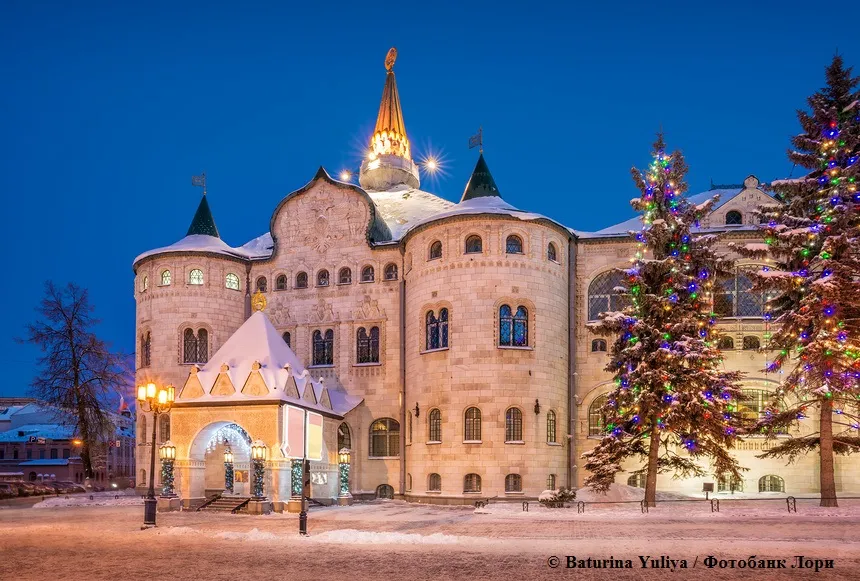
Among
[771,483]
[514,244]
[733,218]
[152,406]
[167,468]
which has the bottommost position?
[771,483]

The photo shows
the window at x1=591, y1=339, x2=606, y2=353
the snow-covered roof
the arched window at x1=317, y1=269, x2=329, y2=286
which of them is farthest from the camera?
the arched window at x1=317, y1=269, x2=329, y2=286

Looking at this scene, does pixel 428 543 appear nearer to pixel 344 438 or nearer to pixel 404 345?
pixel 404 345

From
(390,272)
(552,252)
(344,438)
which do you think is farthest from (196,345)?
(552,252)

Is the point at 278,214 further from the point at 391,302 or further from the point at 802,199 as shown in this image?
the point at 802,199

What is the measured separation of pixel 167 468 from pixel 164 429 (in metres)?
9.90

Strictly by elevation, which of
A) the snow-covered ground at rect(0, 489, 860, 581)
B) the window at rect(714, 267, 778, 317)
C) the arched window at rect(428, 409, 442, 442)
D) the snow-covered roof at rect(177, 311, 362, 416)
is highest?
the window at rect(714, 267, 778, 317)

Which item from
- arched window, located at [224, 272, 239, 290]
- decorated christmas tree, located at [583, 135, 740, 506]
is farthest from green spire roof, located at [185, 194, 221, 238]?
decorated christmas tree, located at [583, 135, 740, 506]

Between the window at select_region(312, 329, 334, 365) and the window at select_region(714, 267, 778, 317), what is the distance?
1829cm

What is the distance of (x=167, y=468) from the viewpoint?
99.8 ft

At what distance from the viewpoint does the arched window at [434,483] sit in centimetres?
3428

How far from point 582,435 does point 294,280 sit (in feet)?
52.6

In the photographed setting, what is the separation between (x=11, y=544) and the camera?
18734mm

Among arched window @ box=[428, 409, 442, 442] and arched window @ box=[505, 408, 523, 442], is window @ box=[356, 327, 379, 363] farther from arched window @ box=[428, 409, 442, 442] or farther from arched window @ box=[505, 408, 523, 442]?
arched window @ box=[505, 408, 523, 442]

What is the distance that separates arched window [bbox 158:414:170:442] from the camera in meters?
39.6
